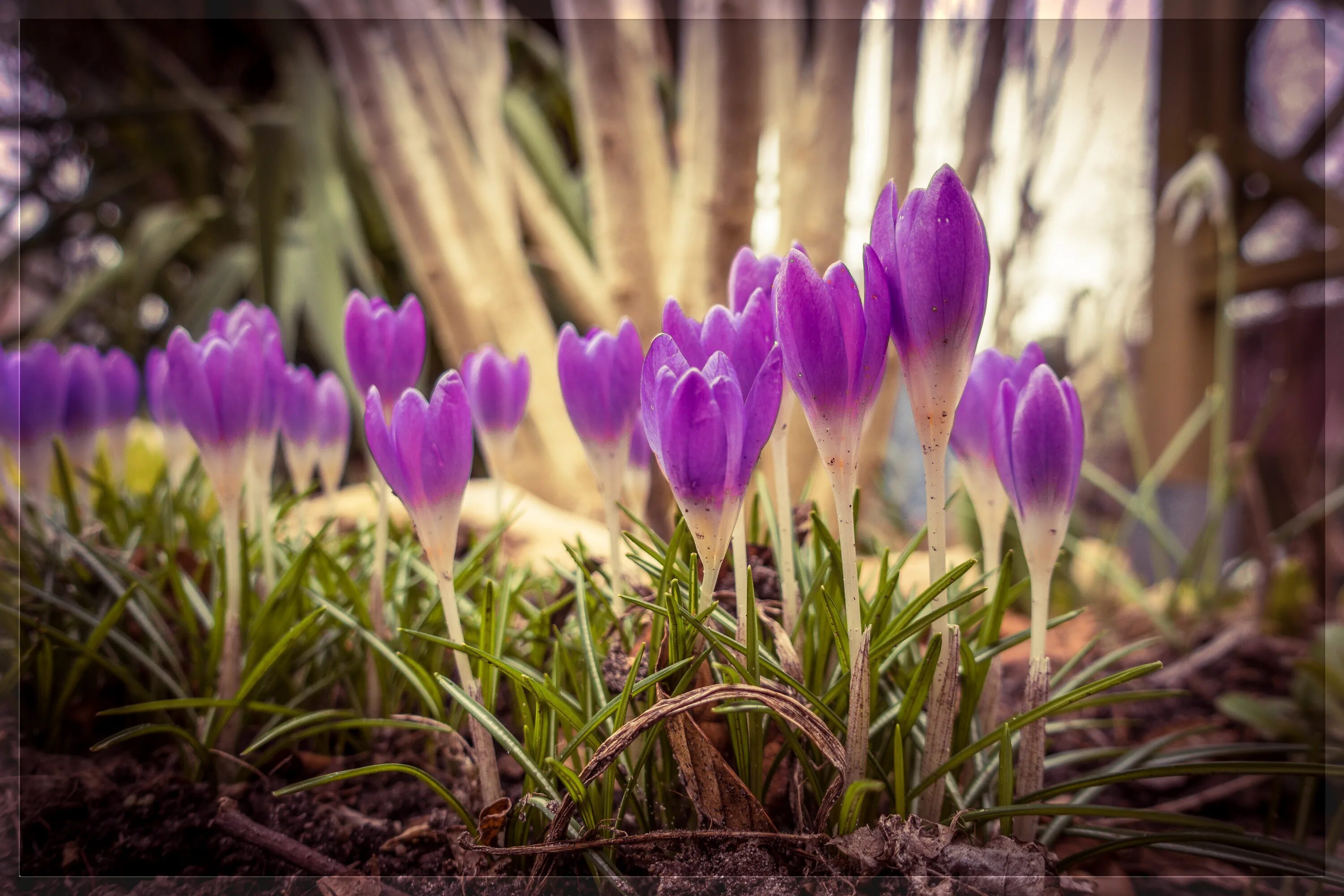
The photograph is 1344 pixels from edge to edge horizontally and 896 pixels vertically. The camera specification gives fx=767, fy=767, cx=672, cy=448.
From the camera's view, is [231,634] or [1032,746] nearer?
[1032,746]

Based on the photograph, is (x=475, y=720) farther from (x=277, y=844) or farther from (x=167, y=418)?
(x=167, y=418)

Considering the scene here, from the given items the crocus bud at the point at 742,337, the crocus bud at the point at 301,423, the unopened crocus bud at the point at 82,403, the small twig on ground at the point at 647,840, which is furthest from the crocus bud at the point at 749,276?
the unopened crocus bud at the point at 82,403

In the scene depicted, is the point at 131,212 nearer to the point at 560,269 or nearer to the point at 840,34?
the point at 560,269

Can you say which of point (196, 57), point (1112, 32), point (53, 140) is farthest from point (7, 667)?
point (196, 57)

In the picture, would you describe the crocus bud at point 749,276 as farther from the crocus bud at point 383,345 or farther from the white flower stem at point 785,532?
the crocus bud at point 383,345

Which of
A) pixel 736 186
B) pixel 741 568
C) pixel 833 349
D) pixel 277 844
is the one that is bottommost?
pixel 277 844

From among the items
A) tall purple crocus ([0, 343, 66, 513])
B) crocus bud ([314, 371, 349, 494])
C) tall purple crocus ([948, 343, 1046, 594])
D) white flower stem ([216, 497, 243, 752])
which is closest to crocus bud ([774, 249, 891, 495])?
tall purple crocus ([948, 343, 1046, 594])

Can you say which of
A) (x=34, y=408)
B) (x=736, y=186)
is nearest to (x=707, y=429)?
(x=34, y=408)
